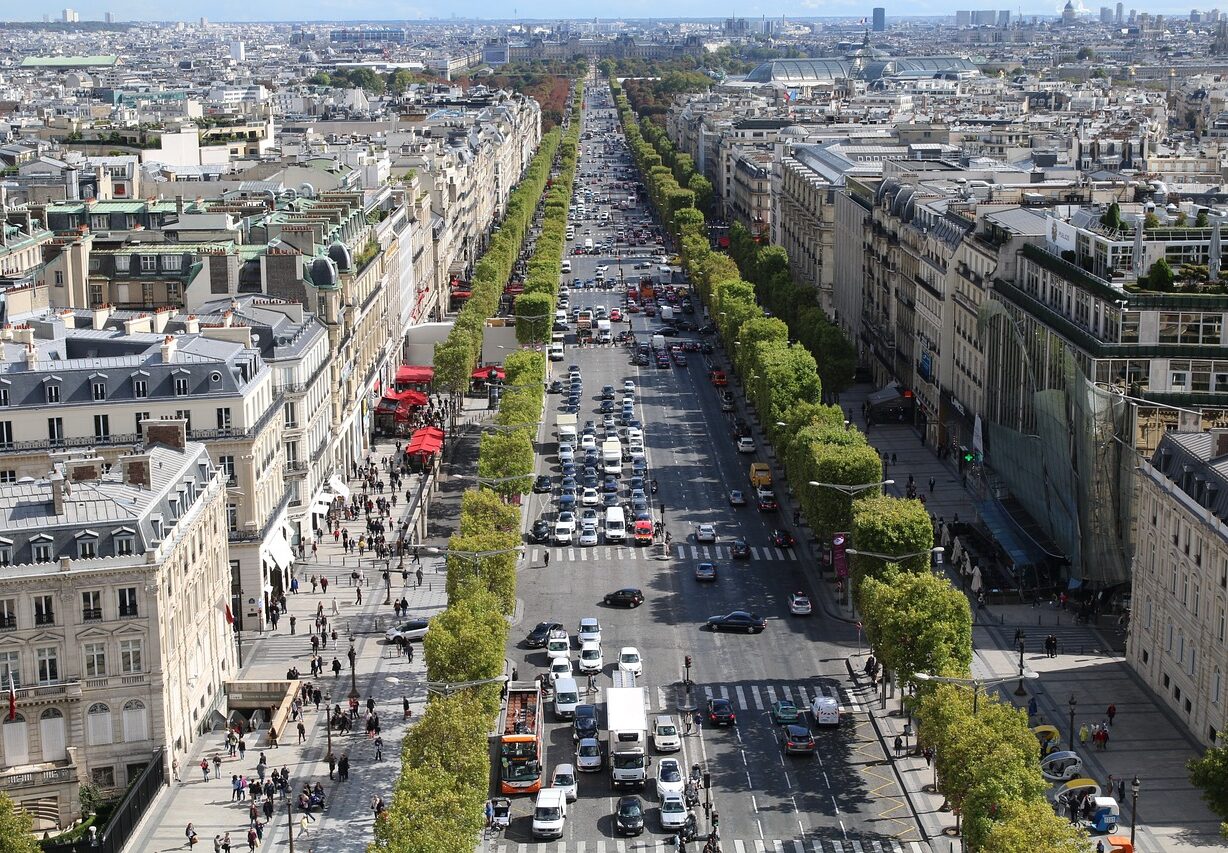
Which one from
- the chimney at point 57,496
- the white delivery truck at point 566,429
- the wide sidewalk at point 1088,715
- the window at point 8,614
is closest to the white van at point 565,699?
the wide sidewalk at point 1088,715

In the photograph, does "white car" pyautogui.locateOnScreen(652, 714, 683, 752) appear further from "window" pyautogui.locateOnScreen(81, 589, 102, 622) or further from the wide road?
"window" pyautogui.locateOnScreen(81, 589, 102, 622)

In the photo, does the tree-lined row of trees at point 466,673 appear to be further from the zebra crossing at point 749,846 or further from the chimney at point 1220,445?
the chimney at point 1220,445

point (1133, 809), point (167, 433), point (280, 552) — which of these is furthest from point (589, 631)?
point (1133, 809)

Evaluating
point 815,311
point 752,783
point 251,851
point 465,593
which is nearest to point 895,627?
point 752,783

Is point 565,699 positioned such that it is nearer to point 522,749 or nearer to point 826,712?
point 522,749

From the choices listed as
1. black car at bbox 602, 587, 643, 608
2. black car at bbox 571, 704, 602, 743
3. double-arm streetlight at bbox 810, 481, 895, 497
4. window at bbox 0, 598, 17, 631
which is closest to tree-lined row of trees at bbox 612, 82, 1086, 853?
double-arm streetlight at bbox 810, 481, 895, 497

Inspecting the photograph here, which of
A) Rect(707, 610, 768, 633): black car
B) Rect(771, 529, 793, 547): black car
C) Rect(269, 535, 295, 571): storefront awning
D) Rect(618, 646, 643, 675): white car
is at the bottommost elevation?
Rect(771, 529, 793, 547): black car

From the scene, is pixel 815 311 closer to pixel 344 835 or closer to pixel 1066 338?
pixel 1066 338
